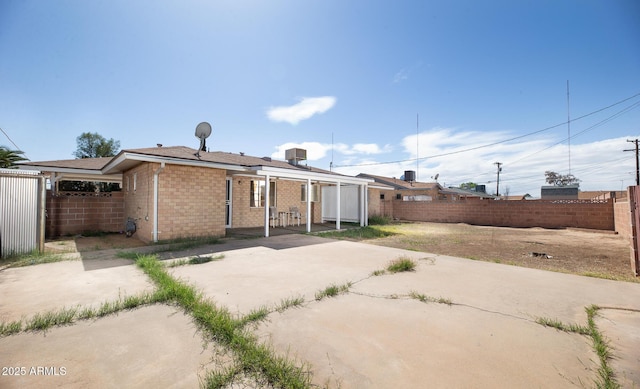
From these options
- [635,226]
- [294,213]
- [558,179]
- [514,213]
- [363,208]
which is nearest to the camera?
[635,226]

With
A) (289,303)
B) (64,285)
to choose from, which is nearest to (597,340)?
(289,303)

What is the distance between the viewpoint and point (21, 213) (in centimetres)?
580

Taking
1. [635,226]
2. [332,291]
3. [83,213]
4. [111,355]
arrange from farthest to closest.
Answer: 1. [83,213]
2. [635,226]
3. [332,291]
4. [111,355]

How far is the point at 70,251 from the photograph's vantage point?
21.6 feet

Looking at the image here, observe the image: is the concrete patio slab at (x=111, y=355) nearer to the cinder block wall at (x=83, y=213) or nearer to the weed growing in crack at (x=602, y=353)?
the weed growing in crack at (x=602, y=353)

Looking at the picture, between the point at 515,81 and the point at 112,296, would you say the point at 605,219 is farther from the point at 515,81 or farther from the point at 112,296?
the point at 112,296

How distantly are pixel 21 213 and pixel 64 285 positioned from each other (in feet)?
11.2

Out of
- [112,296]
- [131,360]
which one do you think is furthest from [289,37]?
[131,360]

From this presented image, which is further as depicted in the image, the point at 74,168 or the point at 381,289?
the point at 74,168

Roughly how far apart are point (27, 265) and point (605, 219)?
71.2ft

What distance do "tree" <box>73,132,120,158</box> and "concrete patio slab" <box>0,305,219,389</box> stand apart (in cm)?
2846

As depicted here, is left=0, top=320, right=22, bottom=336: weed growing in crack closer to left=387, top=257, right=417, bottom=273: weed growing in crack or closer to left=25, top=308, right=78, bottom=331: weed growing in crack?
left=25, top=308, right=78, bottom=331: weed growing in crack

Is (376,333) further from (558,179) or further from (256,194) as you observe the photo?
(558,179)

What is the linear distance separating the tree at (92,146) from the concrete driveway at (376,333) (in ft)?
82.0
